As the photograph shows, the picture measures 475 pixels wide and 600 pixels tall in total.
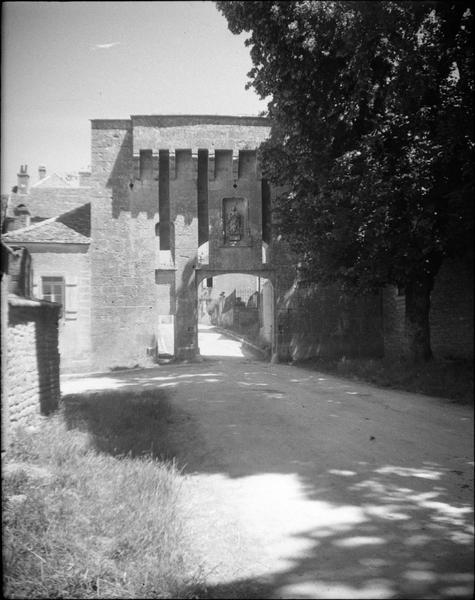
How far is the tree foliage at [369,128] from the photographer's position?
2.55 meters

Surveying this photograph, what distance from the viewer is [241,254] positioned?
19.0 metres

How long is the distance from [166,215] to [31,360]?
13.1 metres

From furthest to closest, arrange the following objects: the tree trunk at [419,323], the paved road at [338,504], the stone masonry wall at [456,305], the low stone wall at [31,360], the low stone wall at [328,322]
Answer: the low stone wall at [328,322] → the low stone wall at [31,360] → the tree trunk at [419,323] → the paved road at [338,504] → the stone masonry wall at [456,305]

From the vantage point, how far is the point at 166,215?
19141mm

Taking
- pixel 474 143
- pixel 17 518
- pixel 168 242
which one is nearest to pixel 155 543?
pixel 17 518

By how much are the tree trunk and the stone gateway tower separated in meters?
12.9

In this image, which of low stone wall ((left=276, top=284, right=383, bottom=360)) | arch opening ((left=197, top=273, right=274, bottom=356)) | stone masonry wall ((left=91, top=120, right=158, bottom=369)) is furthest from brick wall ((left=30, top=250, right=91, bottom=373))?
low stone wall ((left=276, top=284, right=383, bottom=360))

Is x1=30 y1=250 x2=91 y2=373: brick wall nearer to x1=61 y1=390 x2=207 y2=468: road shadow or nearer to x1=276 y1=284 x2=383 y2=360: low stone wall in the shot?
x1=276 y1=284 x2=383 y2=360: low stone wall

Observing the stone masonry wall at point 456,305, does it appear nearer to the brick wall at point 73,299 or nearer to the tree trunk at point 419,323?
the tree trunk at point 419,323

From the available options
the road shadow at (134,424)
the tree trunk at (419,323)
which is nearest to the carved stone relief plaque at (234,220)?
the road shadow at (134,424)

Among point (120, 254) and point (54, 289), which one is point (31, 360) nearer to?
point (54, 289)

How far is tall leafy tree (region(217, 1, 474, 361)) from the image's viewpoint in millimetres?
2564

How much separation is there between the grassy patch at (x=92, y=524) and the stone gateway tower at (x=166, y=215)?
12.6 m

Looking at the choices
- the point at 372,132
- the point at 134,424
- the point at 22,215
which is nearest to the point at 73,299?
the point at 22,215
